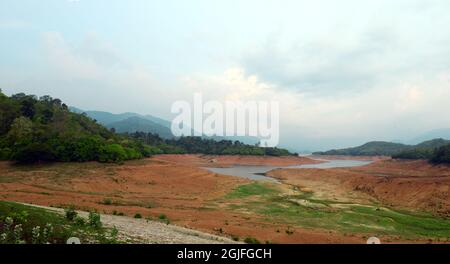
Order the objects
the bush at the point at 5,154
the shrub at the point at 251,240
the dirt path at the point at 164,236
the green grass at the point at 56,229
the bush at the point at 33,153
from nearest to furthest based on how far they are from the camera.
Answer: the green grass at the point at 56,229
the dirt path at the point at 164,236
the shrub at the point at 251,240
the bush at the point at 33,153
the bush at the point at 5,154

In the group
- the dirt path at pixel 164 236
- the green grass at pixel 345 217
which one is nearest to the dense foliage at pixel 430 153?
the green grass at pixel 345 217

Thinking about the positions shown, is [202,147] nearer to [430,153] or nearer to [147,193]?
[430,153]

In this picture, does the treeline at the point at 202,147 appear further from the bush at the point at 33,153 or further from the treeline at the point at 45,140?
the bush at the point at 33,153

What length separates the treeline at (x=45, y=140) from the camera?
48.0 metres

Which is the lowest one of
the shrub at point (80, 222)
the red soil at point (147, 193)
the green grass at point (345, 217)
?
the green grass at point (345, 217)

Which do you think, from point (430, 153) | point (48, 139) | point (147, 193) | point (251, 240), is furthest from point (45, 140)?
point (430, 153)

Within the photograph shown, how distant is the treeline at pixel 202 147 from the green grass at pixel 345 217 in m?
80.5

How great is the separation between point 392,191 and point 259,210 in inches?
848

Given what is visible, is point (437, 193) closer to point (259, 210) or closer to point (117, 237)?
point (259, 210)

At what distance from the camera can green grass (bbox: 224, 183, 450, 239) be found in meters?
24.3

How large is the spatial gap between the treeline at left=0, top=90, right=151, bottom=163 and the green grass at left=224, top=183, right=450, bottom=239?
23.8m

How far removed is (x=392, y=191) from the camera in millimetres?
43406

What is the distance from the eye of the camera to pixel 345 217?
1113 inches
